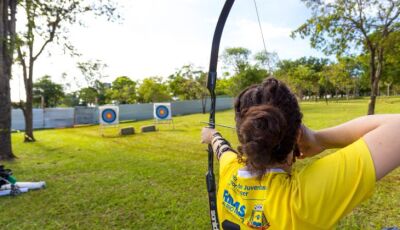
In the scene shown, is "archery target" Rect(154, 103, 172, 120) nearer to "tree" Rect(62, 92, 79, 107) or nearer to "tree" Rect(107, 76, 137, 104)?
"tree" Rect(107, 76, 137, 104)

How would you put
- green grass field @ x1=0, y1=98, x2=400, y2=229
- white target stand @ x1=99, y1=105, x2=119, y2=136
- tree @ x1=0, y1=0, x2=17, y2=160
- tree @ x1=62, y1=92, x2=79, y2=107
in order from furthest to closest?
tree @ x1=62, y1=92, x2=79, y2=107, white target stand @ x1=99, y1=105, x2=119, y2=136, tree @ x1=0, y1=0, x2=17, y2=160, green grass field @ x1=0, y1=98, x2=400, y2=229

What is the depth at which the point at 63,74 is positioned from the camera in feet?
34.7

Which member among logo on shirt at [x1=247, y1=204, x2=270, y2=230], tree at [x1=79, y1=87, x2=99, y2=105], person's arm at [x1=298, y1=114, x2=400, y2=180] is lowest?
logo on shirt at [x1=247, y1=204, x2=270, y2=230]

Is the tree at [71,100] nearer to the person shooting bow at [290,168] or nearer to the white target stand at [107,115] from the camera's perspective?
the white target stand at [107,115]

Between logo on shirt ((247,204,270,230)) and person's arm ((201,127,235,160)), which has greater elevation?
A: person's arm ((201,127,235,160))

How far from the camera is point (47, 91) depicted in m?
41.3

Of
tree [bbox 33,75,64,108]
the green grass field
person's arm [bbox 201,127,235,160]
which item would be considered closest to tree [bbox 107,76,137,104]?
tree [bbox 33,75,64,108]

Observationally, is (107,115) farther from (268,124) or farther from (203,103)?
(203,103)

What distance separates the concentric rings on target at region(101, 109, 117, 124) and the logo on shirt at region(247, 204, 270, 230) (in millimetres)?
12945

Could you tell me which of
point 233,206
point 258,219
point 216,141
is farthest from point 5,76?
point 258,219

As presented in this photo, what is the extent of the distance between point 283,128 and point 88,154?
697 centimetres

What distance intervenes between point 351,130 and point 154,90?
3179 cm

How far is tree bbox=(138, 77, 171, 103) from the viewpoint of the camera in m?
32.2

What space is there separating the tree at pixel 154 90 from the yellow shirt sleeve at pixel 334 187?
1248 inches
